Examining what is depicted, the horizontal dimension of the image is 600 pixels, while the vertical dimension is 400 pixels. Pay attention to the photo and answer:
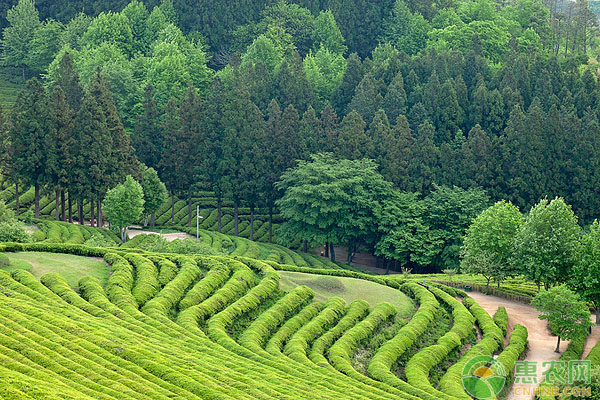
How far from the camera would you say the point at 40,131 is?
8781 centimetres

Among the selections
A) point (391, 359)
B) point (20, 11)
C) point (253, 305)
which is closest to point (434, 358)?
point (391, 359)

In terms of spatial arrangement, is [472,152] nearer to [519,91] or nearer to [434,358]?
[519,91]

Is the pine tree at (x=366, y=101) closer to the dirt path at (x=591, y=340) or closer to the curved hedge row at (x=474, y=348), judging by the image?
the curved hedge row at (x=474, y=348)

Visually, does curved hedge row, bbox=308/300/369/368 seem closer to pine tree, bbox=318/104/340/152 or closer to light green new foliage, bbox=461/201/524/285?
light green new foliage, bbox=461/201/524/285

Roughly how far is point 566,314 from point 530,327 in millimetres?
6010

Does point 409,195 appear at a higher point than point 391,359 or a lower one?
higher

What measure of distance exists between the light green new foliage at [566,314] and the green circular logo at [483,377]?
572cm

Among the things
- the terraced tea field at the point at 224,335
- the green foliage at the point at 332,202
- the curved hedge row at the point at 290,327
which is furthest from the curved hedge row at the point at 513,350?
the green foliage at the point at 332,202

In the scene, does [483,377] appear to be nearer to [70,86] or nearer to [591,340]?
[591,340]

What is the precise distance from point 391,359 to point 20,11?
120227mm

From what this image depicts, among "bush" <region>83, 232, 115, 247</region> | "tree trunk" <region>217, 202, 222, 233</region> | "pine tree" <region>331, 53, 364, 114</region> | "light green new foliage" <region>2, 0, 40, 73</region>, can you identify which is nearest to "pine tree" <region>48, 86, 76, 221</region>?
"bush" <region>83, 232, 115, 247</region>

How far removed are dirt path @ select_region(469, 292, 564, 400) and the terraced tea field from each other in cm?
141

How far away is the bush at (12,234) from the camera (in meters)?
65.2

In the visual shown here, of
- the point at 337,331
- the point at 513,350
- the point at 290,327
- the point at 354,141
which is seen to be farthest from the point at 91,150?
the point at 513,350
